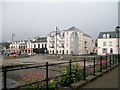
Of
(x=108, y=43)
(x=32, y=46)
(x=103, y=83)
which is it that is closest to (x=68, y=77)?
(x=103, y=83)

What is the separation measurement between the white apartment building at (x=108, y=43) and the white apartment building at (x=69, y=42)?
44.5ft

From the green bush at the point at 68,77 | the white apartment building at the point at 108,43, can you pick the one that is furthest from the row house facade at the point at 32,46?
the green bush at the point at 68,77

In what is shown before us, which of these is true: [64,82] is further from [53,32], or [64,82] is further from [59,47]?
[53,32]

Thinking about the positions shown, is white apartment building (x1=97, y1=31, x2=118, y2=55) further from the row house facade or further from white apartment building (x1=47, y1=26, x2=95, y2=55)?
the row house facade

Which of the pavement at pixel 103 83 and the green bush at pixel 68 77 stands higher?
the green bush at pixel 68 77

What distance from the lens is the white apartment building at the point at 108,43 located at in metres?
66.4

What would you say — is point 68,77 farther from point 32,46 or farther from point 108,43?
point 32,46

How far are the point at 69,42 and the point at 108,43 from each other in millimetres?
18666

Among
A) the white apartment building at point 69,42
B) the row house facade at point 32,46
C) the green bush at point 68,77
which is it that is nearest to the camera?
the green bush at point 68,77

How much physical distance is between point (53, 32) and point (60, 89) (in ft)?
278

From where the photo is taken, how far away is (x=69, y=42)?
79.6 metres

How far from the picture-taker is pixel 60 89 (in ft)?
19.0

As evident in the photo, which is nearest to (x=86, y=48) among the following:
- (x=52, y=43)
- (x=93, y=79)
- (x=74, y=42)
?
(x=74, y=42)

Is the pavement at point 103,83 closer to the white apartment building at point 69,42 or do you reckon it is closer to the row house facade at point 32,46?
the white apartment building at point 69,42
